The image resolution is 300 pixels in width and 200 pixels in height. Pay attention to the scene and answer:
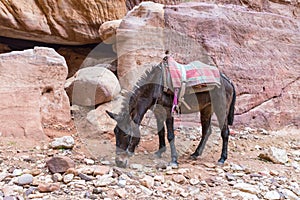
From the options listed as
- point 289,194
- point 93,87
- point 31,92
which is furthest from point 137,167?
point 93,87

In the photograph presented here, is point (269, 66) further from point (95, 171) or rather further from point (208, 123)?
point (95, 171)

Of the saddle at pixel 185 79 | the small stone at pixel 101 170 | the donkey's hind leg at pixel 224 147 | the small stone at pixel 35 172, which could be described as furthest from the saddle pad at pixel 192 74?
the small stone at pixel 35 172

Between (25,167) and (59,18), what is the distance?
556 cm

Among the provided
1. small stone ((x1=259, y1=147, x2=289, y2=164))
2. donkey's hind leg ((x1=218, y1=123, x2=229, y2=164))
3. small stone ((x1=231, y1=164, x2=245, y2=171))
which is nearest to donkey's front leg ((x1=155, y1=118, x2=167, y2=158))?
donkey's hind leg ((x1=218, y1=123, x2=229, y2=164))

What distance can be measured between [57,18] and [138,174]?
5890 mm

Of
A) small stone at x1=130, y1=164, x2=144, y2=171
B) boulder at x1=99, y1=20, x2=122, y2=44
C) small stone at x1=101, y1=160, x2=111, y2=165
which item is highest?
boulder at x1=99, y1=20, x2=122, y2=44

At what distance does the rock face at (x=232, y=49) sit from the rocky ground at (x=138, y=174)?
6.42ft

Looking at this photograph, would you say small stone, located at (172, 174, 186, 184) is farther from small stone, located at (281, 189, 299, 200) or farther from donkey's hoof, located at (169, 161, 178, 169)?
small stone, located at (281, 189, 299, 200)

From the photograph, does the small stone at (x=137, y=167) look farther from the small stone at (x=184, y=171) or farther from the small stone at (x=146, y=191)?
the small stone at (x=146, y=191)

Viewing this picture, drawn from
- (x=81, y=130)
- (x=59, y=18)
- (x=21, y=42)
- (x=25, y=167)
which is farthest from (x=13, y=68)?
(x=21, y=42)

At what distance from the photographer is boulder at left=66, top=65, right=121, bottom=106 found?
6.03 m

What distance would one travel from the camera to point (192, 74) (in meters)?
3.98

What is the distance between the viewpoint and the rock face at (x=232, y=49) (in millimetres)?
6461

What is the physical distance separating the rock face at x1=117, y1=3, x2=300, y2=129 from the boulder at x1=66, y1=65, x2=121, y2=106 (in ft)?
1.29
